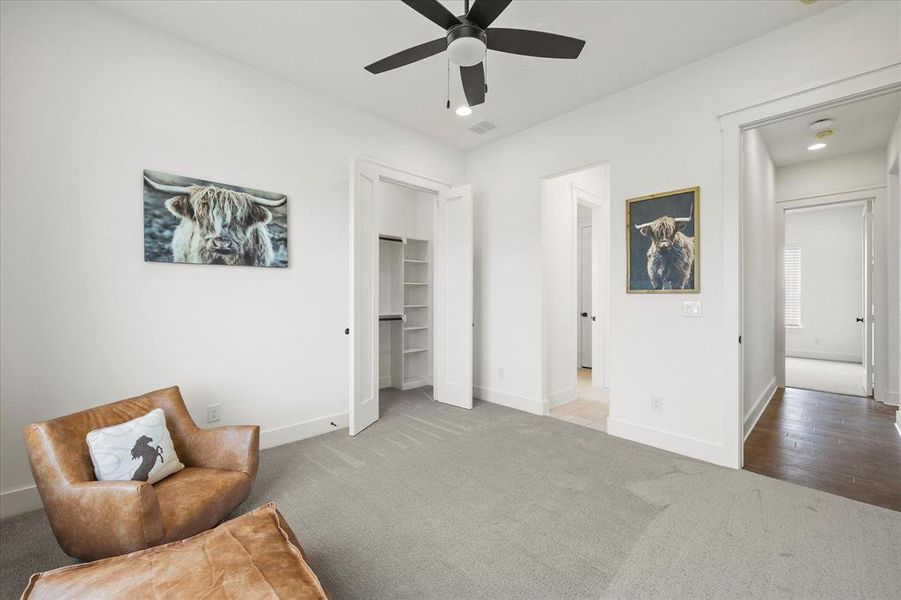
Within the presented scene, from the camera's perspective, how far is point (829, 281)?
292 inches

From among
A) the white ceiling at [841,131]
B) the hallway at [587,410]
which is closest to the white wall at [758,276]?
the white ceiling at [841,131]

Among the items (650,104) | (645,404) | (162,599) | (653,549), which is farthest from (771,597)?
(650,104)

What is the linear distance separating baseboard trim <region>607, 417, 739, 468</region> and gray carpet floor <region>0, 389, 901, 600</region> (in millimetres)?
115

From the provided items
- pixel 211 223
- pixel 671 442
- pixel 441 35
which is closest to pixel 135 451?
pixel 211 223

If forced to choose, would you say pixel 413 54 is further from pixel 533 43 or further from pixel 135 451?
pixel 135 451

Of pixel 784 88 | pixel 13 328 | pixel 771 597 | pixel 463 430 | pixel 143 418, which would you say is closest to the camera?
pixel 771 597

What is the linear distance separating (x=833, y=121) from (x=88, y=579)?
619 cm

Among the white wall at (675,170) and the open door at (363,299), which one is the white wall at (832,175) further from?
the open door at (363,299)

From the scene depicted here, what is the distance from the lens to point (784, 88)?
273 centimetres

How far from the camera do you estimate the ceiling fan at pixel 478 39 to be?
1904 millimetres

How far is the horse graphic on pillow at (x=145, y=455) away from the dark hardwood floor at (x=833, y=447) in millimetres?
3895

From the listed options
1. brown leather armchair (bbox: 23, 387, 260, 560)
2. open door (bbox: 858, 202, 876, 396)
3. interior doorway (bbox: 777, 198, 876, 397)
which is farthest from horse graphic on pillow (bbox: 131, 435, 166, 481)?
interior doorway (bbox: 777, 198, 876, 397)

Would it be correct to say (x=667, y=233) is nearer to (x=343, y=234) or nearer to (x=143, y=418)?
(x=343, y=234)

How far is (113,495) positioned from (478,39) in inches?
107
